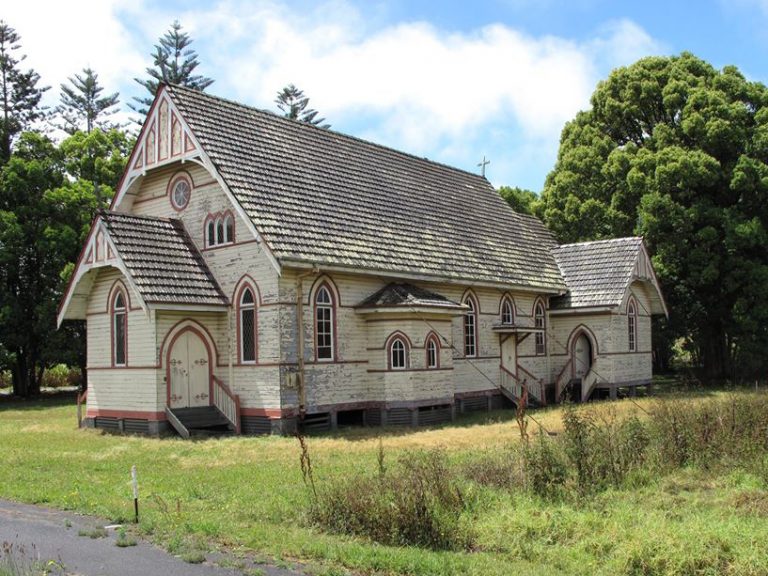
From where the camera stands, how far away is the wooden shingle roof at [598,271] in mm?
31078

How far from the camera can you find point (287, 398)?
69.9ft

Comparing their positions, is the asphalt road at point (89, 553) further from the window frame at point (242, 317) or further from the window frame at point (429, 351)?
the window frame at point (429, 351)

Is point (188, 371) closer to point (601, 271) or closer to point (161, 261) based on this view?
point (161, 261)

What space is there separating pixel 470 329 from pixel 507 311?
2.49 metres

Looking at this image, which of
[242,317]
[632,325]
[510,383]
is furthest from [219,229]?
[632,325]

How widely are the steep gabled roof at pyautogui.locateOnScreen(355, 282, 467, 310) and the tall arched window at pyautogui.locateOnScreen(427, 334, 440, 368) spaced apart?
109cm

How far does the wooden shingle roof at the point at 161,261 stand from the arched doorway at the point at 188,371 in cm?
120

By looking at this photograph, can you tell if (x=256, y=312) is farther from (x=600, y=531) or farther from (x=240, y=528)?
(x=600, y=531)

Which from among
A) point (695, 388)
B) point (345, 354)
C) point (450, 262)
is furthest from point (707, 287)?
point (345, 354)

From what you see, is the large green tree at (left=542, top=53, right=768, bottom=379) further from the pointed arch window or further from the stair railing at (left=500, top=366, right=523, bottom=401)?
the pointed arch window

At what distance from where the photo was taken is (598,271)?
1267 inches

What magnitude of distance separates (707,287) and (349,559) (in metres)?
30.8

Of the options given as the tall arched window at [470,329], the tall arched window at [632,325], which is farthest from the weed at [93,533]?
the tall arched window at [632,325]

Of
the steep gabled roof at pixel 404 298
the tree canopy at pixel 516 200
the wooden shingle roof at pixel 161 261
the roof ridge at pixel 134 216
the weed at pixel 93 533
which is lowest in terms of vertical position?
the weed at pixel 93 533
